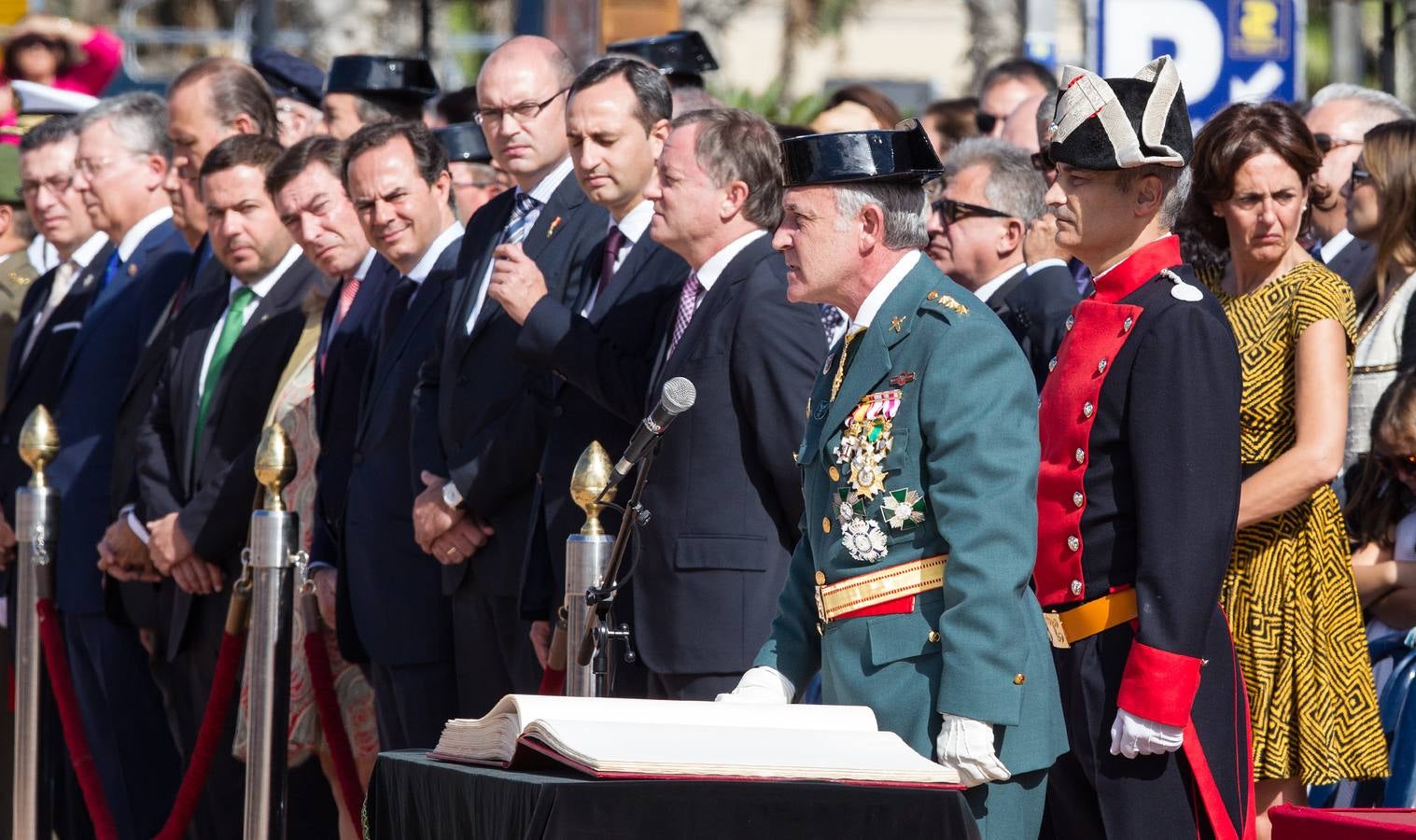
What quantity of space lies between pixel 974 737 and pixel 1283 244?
2143mm

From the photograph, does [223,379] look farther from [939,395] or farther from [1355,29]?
[1355,29]

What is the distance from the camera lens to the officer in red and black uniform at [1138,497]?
3.97 meters

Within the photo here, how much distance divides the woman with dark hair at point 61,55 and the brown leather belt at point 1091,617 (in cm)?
964

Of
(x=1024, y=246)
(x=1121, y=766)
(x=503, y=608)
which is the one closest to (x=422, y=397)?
(x=503, y=608)

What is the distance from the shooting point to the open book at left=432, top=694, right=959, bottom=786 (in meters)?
3.11

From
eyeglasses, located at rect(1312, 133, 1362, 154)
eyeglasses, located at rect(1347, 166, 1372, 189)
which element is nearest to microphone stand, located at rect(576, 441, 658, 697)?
eyeglasses, located at rect(1347, 166, 1372, 189)

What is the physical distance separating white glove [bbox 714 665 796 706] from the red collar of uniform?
104 centimetres

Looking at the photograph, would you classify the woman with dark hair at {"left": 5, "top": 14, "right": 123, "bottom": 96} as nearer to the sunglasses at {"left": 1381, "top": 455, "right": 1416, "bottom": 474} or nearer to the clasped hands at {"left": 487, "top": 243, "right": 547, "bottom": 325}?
the clasped hands at {"left": 487, "top": 243, "right": 547, "bottom": 325}

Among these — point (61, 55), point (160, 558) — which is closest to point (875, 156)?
point (160, 558)

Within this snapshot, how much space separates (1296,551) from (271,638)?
2972 mm

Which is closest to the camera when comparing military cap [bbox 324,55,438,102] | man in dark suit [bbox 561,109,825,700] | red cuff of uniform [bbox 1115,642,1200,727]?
red cuff of uniform [bbox 1115,642,1200,727]

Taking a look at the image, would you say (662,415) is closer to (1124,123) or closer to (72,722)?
(1124,123)

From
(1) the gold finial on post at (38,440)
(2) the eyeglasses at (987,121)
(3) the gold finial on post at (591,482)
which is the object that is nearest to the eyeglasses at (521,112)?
(3) the gold finial on post at (591,482)

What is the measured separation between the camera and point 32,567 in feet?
24.8
